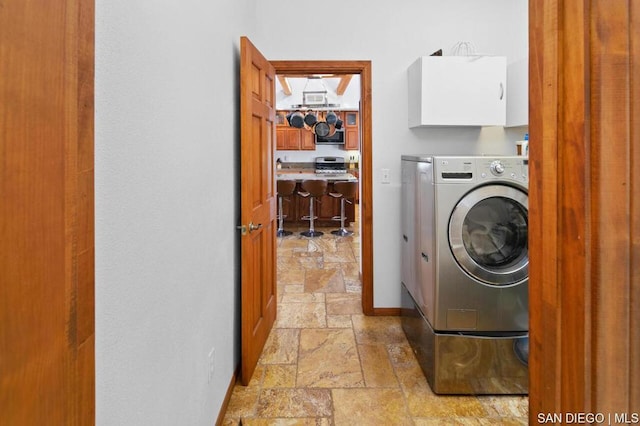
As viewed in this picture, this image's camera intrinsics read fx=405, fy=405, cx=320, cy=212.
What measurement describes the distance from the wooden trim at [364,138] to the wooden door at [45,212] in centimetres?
287

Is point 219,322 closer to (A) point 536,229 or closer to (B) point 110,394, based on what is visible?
(B) point 110,394

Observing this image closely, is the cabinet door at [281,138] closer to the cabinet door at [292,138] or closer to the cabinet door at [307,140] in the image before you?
the cabinet door at [292,138]

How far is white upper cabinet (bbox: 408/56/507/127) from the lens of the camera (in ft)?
9.97

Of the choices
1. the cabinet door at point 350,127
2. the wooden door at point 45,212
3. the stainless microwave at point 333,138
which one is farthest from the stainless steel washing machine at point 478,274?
the cabinet door at point 350,127

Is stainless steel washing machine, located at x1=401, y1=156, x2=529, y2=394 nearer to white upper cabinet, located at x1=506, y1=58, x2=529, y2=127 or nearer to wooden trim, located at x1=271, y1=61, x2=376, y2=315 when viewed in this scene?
white upper cabinet, located at x1=506, y1=58, x2=529, y2=127

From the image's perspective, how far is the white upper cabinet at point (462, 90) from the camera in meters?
3.04

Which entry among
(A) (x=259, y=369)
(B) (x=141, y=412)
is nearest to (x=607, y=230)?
(B) (x=141, y=412)

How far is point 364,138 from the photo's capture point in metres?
3.50

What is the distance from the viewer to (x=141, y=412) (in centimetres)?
113

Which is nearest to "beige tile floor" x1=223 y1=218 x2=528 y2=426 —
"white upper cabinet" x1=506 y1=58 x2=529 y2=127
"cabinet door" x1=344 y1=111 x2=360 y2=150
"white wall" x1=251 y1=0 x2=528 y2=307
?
"white wall" x1=251 y1=0 x2=528 y2=307

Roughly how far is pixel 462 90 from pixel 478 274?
4.82ft

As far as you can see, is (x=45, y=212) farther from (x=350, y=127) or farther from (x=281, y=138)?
(x=350, y=127)

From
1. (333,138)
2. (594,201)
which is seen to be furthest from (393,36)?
(333,138)

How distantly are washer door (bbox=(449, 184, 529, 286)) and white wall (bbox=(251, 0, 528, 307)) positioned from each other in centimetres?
119
